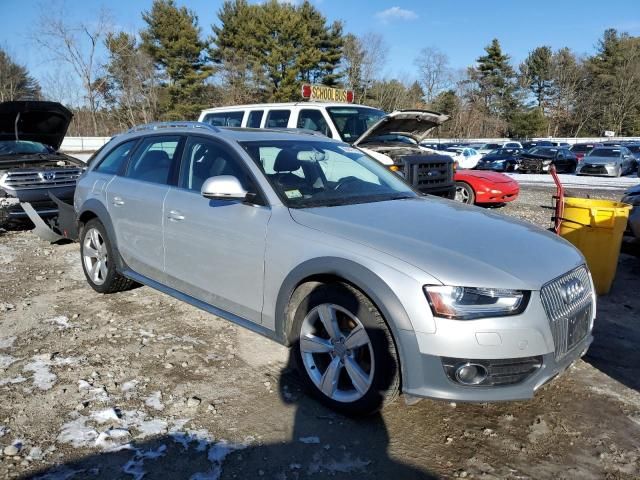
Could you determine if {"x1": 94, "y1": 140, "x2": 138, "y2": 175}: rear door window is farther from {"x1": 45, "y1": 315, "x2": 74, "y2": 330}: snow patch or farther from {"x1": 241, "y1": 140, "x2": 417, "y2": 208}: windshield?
{"x1": 241, "y1": 140, "x2": 417, "y2": 208}: windshield

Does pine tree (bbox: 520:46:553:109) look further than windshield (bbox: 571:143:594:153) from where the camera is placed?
Yes

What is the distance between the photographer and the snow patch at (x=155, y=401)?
3.02m

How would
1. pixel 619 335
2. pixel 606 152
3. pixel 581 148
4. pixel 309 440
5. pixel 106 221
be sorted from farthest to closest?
pixel 581 148, pixel 606 152, pixel 106 221, pixel 619 335, pixel 309 440

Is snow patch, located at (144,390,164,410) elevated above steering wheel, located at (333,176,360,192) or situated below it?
below

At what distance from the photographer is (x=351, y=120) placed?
809 cm

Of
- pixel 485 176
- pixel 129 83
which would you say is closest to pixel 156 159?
A: pixel 485 176

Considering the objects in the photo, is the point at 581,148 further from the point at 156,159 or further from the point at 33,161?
the point at 156,159

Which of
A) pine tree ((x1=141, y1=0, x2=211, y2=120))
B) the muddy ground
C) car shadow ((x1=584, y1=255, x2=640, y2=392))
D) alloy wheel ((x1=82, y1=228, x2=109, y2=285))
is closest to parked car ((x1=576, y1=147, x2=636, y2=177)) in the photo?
car shadow ((x1=584, y1=255, x2=640, y2=392))

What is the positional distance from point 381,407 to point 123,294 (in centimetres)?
327

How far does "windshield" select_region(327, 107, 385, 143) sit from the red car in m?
2.94

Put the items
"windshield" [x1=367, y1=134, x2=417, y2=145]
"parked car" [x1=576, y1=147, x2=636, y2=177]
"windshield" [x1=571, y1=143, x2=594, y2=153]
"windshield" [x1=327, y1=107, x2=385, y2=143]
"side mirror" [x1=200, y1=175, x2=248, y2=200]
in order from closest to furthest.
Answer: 1. "side mirror" [x1=200, y1=175, x2=248, y2=200]
2. "windshield" [x1=327, y1=107, x2=385, y2=143]
3. "windshield" [x1=367, y1=134, x2=417, y2=145]
4. "parked car" [x1=576, y1=147, x2=636, y2=177]
5. "windshield" [x1=571, y1=143, x2=594, y2=153]

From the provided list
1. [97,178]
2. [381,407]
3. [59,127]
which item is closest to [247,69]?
[59,127]

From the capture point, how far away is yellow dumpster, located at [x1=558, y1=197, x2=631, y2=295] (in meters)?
5.05

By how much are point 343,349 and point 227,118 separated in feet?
23.3
